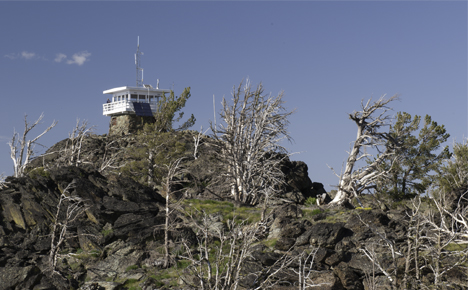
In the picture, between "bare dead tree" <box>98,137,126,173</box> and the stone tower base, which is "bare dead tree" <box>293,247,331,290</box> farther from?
the stone tower base

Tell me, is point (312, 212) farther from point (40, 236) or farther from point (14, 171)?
point (14, 171)

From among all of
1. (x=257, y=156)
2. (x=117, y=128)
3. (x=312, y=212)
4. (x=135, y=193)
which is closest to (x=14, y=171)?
(x=135, y=193)

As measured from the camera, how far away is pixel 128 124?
6581 cm

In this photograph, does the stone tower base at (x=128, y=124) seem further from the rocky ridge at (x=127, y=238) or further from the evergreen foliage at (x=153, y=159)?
the rocky ridge at (x=127, y=238)

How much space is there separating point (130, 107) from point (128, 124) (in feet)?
8.60

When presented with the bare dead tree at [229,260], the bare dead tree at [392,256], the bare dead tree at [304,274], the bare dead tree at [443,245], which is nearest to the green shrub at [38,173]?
the bare dead tree at [229,260]

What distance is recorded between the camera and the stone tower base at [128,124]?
65750mm

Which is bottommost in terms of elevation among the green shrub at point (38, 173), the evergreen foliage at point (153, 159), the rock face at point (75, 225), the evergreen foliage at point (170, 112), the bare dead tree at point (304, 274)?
the bare dead tree at point (304, 274)

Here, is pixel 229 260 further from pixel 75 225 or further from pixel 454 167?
pixel 454 167

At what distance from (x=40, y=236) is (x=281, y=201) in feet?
57.4

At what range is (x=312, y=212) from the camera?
2583 cm

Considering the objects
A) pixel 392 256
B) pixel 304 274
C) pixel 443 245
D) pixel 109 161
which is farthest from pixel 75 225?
pixel 443 245

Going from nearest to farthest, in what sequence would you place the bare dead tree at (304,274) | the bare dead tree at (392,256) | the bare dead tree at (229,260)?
the bare dead tree at (229,260)
the bare dead tree at (304,274)
the bare dead tree at (392,256)

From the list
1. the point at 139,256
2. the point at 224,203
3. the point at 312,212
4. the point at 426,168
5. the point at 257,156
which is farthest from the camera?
the point at 426,168
